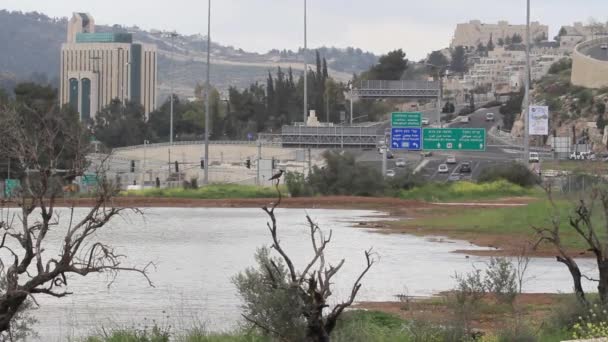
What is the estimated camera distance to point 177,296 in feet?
84.8

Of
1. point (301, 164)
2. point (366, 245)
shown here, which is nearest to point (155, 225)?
point (366, 245)

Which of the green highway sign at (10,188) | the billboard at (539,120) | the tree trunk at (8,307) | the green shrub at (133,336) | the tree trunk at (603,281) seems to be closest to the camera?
the tree trunk at (8,307)

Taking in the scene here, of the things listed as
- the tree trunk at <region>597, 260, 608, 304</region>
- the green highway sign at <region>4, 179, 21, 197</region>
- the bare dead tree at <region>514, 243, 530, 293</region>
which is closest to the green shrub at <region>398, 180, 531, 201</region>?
the green highway sign at <region>4, 179, 21, 197</region>

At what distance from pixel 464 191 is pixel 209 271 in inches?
1920

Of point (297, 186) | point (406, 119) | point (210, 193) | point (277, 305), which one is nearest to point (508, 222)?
point (297, 186)

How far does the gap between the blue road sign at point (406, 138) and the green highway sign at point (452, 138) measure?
711 mm

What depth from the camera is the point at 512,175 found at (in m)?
84.2

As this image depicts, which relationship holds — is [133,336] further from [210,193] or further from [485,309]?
[210,193]

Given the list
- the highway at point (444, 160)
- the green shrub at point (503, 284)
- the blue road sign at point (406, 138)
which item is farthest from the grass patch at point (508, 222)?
the highway at point (444, 160)

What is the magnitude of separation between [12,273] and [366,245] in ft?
82.7

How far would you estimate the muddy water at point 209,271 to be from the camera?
22641mm

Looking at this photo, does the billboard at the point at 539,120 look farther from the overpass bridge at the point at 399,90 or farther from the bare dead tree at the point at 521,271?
the bare dead tree at the point at 521,271

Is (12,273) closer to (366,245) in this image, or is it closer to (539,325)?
(539,325)

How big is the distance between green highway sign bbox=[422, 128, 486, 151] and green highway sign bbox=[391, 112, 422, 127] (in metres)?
0.72
